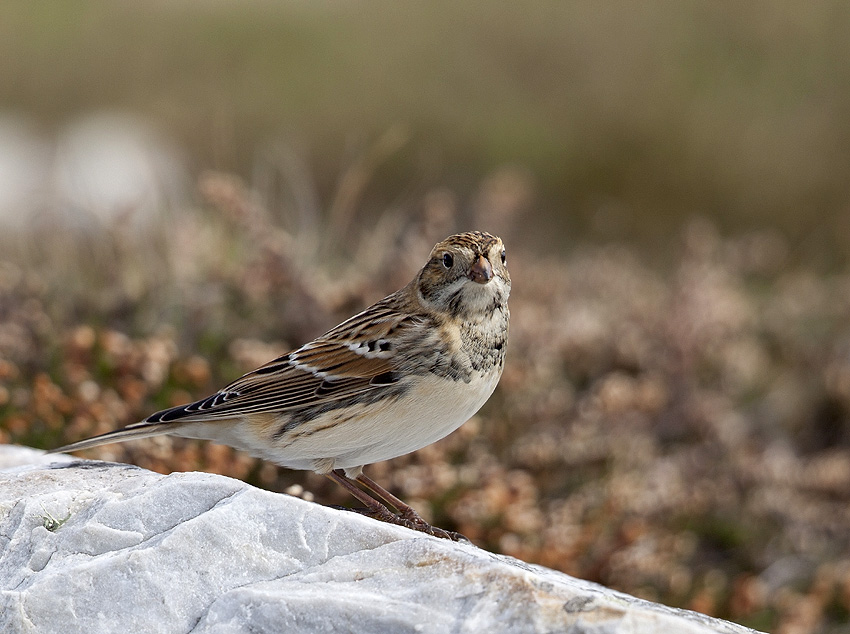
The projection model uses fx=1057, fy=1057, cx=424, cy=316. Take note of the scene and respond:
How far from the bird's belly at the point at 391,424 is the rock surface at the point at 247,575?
2.09 ft

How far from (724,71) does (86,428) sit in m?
16.2

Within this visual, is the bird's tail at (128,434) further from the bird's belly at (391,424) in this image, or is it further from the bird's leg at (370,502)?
the bird's leg at (370,502)

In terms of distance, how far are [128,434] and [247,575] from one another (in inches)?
47.5

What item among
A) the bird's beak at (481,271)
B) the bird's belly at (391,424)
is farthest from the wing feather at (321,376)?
the bird's beak at (481,271)

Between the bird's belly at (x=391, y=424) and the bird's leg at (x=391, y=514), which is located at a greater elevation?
the bird's belly at (x=391, y=424)

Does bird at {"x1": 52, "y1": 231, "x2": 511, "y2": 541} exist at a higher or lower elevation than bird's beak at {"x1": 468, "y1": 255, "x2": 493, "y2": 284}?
lower

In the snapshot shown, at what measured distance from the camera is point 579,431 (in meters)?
6.50

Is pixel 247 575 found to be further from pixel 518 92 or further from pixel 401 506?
pixel 518 92

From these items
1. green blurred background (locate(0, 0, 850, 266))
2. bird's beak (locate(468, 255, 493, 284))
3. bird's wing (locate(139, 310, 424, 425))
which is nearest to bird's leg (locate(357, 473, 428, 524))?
bird's wing (locate(139, 310, 424, 425))

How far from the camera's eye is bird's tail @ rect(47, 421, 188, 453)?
4.12 m

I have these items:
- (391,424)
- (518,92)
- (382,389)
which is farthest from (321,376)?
(518,92)

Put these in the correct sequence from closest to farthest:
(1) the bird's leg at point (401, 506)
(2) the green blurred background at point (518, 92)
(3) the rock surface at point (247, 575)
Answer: (3) the rock surface at point (247, 575)
(1) the bird's leg at point (401, 506)
(2) the green blurred background at point (518, 92)

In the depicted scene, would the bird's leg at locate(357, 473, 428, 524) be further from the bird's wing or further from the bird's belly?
the bird's wing

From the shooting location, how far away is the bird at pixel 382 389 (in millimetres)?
4121
